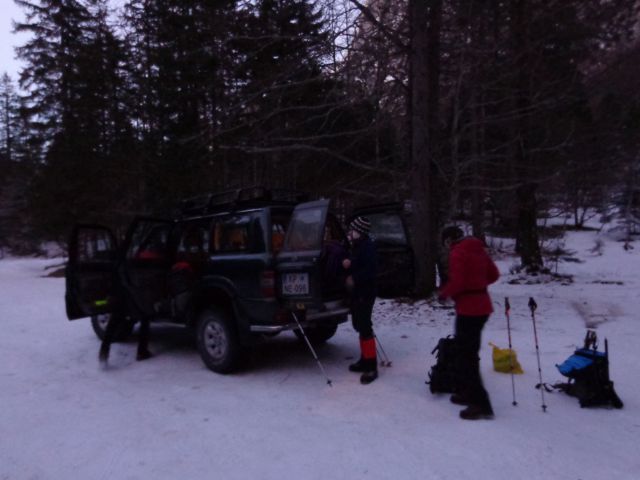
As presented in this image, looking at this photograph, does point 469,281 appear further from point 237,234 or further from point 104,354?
point 104,354

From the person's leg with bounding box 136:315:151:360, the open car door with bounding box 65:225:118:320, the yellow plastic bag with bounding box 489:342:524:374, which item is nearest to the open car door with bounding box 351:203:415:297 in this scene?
the yellow plastic bag with bounding box 489:342:524:374

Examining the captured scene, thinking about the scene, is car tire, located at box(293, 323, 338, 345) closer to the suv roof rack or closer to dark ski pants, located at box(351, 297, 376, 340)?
dark ski pants, located at box(351, 297, 376, 340)

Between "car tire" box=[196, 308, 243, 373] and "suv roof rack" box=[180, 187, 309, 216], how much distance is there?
142cm

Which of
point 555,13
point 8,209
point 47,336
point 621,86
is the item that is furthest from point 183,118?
point 8,209

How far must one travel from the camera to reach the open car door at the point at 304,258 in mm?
5449

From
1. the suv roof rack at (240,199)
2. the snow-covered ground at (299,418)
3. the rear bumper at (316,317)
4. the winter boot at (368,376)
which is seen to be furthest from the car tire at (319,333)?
the suv roof rack at (240,199)

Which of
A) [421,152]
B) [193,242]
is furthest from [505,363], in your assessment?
[421,152]

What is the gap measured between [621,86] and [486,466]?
9.74 m

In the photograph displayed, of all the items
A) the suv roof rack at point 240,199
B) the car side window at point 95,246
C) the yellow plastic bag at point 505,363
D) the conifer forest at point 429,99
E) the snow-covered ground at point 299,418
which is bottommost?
the snow-covered ground at point 299,418

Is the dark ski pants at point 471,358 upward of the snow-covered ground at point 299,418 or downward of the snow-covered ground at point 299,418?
upward

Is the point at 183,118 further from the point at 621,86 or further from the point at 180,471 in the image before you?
the point at 180,471

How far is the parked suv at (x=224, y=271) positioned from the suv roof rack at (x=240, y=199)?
2 cm

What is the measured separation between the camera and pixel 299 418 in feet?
15.2

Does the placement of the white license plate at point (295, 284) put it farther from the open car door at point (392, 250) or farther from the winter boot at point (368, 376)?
the open car door at point (392, 250)
